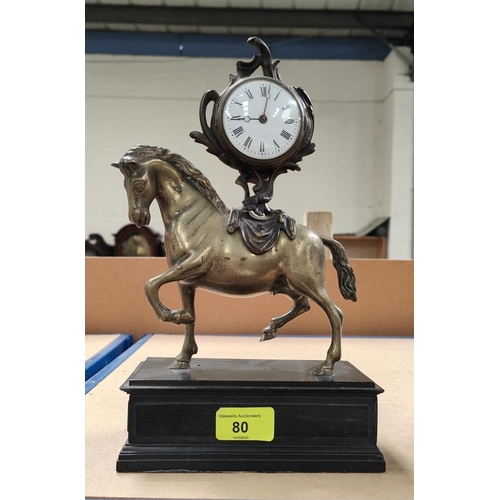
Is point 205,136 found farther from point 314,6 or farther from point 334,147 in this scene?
point 334,147

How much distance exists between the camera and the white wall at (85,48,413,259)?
373cm

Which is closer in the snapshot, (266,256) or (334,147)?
(266,256)

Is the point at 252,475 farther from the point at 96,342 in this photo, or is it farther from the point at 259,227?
the point at 96,342

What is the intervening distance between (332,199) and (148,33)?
2008mm

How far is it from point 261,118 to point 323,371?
0.52 metres

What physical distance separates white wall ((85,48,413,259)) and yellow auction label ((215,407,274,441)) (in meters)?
3.03

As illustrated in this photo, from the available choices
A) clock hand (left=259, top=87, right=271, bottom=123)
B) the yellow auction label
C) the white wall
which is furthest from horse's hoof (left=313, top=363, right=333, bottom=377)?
the white wall

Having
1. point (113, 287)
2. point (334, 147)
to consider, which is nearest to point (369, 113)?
point (334, 147)

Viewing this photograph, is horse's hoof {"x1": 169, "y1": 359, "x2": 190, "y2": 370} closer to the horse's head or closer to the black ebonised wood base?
the black ebonised wood base

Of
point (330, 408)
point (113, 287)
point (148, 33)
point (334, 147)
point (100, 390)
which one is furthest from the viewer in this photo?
point (334, 147)

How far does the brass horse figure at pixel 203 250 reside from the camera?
889mm

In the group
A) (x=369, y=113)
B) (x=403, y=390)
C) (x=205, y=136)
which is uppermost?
(x=369, y=113)

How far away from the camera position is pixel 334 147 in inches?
152

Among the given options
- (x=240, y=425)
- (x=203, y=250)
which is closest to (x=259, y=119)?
(x=203, y=250)
